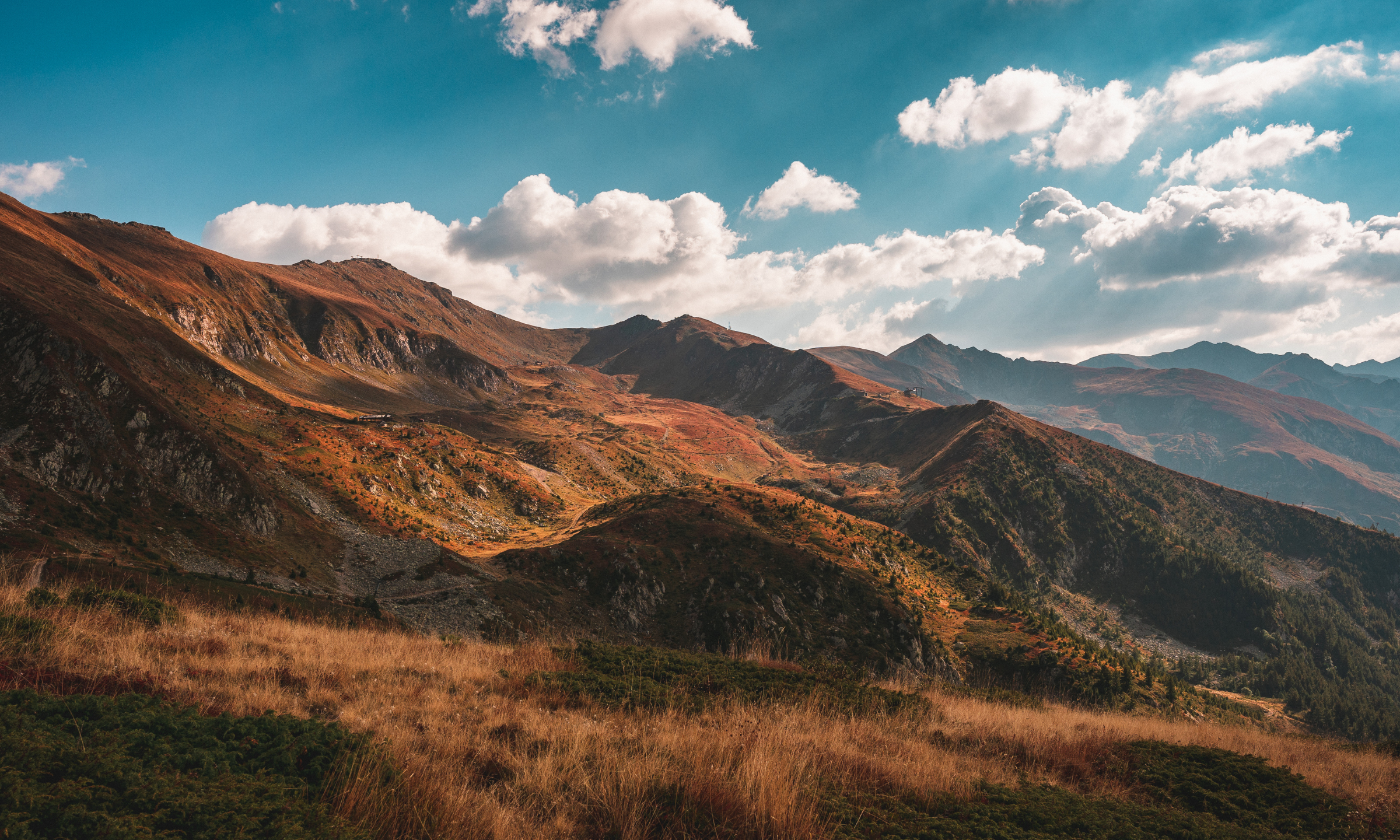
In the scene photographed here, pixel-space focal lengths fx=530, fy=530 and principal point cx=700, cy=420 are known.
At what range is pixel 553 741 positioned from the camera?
24.9 feet

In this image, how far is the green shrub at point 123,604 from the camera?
35.9 feet

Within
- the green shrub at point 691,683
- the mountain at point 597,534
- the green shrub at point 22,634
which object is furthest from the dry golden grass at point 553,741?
the mountain at point 597,534

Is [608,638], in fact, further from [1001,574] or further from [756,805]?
[1001,574]

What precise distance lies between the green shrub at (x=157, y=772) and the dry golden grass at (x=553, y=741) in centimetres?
70

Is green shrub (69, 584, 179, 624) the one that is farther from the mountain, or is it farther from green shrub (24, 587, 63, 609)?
the mountain

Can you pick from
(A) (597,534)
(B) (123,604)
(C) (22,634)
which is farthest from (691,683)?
(A) (597,534)

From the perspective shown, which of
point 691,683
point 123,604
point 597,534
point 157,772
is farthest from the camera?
point 597,534

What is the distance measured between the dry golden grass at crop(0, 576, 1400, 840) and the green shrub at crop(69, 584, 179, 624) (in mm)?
491

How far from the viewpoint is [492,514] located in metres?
79.5

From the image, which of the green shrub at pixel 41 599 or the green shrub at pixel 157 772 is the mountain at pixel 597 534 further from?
the green shrub at pixel 157 772

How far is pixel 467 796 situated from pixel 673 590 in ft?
170

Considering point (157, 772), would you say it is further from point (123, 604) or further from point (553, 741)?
point (123, 604)

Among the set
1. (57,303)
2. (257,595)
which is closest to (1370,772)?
(257,595)

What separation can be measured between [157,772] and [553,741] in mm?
4263
